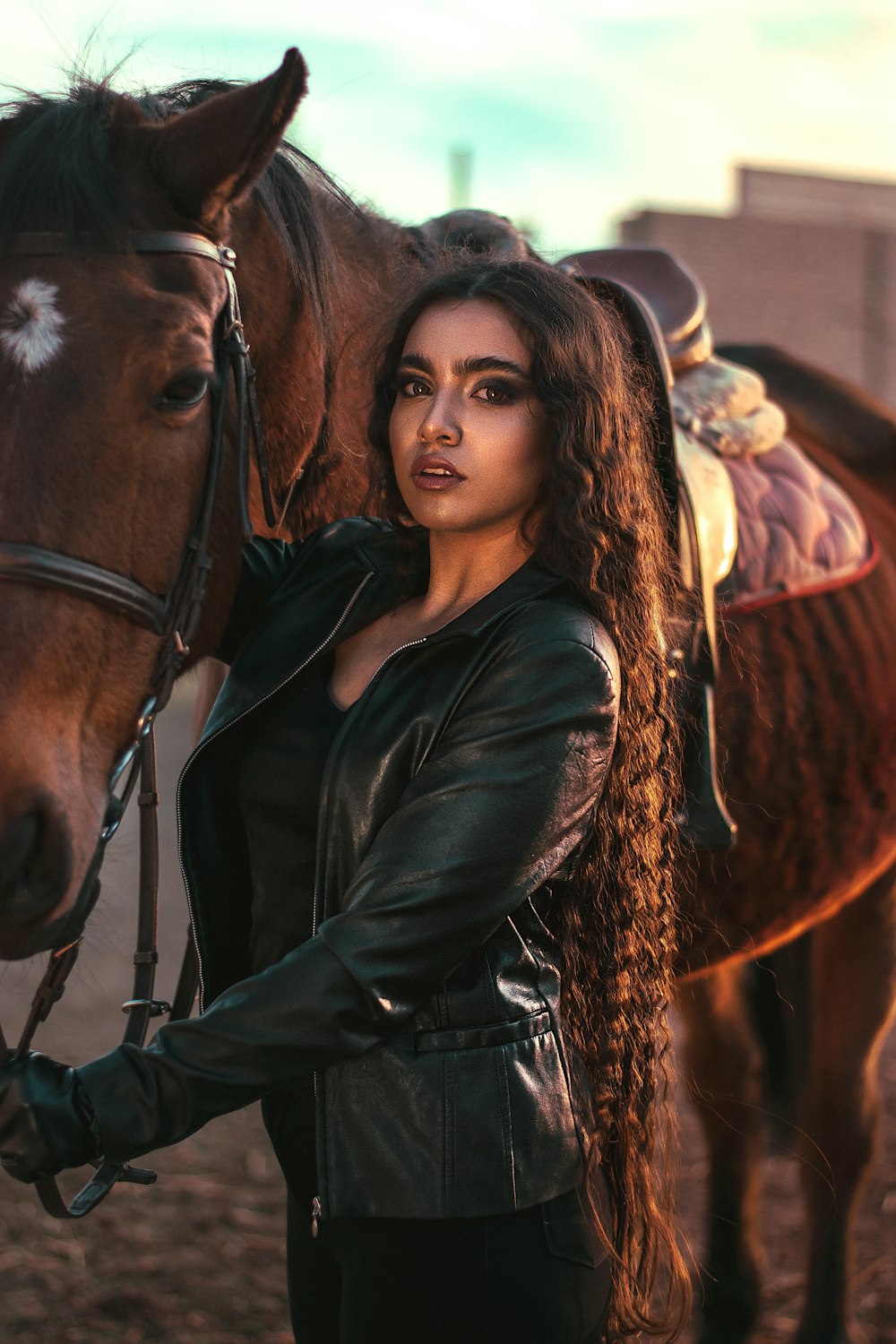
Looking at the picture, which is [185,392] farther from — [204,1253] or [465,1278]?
[204,1253]

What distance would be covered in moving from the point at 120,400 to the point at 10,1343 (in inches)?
105

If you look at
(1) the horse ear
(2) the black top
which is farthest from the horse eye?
(2) the black top

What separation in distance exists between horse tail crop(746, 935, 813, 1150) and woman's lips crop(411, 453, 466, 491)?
196 centimetres

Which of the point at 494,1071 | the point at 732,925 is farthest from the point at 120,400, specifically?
the point at 732,925

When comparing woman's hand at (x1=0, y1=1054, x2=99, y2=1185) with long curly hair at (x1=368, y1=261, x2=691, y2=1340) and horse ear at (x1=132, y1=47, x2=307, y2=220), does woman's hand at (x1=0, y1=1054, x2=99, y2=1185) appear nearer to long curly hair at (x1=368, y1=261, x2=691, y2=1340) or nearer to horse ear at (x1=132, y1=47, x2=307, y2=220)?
long curly hair at (x1=368, y1=261, x2=691, y2=1340)

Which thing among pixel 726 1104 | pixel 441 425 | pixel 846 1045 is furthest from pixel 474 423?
pixel 726 1104

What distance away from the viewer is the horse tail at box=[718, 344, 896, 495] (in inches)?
130

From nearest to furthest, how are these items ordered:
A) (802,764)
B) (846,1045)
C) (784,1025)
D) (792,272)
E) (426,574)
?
(426,574), (802,764), (846,1045), (784,1025), (792,272)

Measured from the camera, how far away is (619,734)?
1571 mm

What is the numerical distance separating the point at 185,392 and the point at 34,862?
0.59 metres

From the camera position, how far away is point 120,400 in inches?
56.6

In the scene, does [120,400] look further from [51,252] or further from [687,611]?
[687,611]

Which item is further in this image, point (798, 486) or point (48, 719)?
point (798, 486)

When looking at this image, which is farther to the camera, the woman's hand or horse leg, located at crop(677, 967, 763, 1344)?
horse leg, located at crop(677, 967, 763, 1344)
